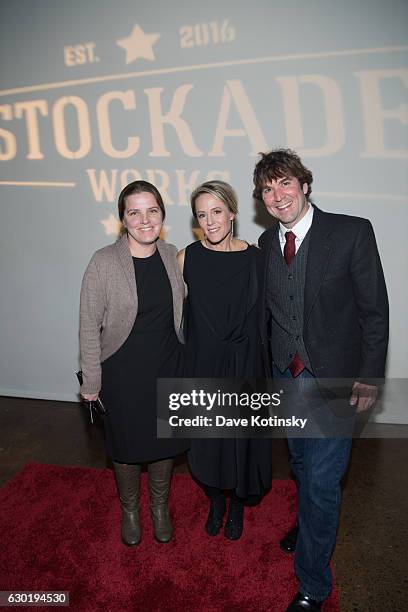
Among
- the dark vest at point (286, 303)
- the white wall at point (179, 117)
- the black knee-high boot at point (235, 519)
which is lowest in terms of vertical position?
the black knee-high boot at point (235, 519)

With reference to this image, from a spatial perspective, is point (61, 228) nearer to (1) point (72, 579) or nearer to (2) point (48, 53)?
(2) point (48, 53)

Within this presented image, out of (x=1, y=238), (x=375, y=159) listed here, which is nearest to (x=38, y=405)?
(x=1, y=238)

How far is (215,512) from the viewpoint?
2.45 m

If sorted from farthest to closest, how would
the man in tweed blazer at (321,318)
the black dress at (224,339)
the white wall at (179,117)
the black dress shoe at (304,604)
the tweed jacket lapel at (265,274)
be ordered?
1. the white wall at (179,117)
2. the black dress at (224,339)
3. the tweed jacket lapel at (265,274)
4. the black dress shoe at (304,604)
5. the man in tweed blazer at (321,318)

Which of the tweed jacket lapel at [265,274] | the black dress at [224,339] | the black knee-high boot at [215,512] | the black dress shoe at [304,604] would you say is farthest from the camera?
the black knee-high boot at [215,512]

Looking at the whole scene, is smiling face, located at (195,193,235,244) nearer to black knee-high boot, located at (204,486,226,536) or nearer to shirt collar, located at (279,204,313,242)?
shirt collar, located at (279,204,313,242)

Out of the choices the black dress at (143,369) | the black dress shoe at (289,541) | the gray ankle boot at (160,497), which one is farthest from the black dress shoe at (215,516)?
the black dress at (143,369)

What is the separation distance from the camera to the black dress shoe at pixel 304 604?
190cm

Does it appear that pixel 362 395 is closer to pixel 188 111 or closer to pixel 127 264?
pixel 127 264

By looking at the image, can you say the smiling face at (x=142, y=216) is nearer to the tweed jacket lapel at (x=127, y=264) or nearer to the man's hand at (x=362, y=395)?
the tweed jacket lapel at (x=127, y=264)

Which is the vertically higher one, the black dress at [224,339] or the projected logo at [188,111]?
the projected logo at [188,111]

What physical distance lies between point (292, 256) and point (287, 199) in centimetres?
23

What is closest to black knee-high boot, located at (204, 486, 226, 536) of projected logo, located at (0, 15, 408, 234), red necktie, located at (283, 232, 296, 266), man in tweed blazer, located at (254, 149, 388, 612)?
man in tweed blazer, located at (254, 149, 388, 612)

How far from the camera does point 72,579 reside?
215 centimetres
